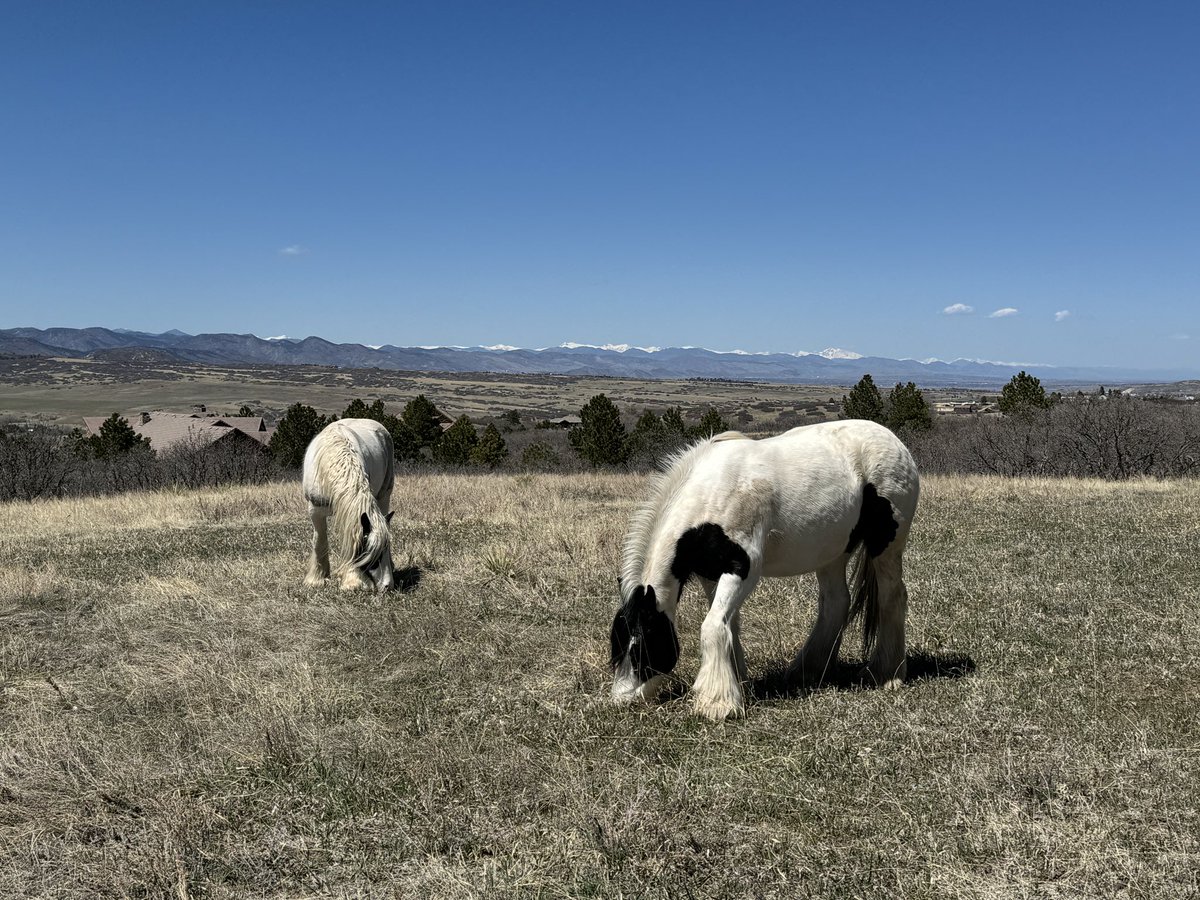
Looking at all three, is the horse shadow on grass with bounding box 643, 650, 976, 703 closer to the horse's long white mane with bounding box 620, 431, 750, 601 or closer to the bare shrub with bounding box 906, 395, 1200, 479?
the horse's long white mane with bounding box 620, 431, 750, 601

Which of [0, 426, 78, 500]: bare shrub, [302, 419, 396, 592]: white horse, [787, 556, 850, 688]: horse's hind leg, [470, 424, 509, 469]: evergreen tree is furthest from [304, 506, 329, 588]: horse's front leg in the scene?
[470, 424, 509, 469]: evergreen tree

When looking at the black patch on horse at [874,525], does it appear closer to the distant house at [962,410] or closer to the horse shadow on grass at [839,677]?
the horse shadow on grass at [839,677]

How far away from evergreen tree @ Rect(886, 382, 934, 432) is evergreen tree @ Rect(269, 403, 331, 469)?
3535 cm

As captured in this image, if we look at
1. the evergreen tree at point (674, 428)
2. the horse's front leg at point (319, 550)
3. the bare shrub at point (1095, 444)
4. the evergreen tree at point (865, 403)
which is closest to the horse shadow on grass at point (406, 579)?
the horse's front leg at point (319, 550)

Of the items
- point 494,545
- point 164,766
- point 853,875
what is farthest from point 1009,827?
point 494,545

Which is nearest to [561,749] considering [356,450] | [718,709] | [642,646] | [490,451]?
[642,646]

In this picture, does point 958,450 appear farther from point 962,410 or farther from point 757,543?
point 962,410

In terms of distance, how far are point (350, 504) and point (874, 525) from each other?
6455mm

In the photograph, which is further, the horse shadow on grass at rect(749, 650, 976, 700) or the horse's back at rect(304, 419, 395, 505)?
the horse's back at rect(304, 419, 395, 505)

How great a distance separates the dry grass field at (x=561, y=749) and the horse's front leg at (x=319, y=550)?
0.52 m

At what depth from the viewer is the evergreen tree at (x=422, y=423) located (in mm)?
60625

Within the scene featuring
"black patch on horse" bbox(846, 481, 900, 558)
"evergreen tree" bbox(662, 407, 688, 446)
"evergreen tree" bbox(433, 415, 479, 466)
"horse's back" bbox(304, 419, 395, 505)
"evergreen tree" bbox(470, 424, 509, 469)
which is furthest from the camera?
"evergreen tree" bbox(662, 407, 688, 446)

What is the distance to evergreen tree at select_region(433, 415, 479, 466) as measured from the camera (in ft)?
185

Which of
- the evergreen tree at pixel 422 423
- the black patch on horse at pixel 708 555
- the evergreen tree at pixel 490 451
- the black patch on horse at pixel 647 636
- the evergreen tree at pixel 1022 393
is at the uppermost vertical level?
the evergreen tree at pixel 1022 393
